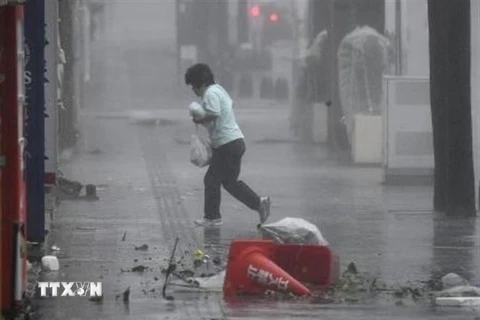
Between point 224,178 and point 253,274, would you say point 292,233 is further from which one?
point 224,178

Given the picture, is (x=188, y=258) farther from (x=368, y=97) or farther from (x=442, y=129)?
(x=368, y=97)

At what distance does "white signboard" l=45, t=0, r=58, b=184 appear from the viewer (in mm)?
14383

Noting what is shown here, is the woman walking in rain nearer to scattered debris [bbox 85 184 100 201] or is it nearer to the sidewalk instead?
the sidewalk

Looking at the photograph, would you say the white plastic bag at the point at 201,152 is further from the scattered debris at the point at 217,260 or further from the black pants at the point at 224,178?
the scattered debris at the point at 217,260

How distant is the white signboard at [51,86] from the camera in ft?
47.2

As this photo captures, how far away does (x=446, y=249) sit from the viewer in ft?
47.3

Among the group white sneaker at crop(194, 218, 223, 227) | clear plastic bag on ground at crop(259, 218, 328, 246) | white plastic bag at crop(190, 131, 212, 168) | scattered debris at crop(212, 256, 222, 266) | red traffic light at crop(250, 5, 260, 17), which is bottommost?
white sneaker at crop(194, 218, 223, 227)

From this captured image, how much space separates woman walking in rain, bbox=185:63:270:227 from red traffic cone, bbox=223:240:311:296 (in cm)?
465

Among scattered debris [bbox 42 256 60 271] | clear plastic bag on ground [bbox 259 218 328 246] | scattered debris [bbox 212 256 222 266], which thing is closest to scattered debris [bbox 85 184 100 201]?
scattered debris [bbox 212 256 222 266]

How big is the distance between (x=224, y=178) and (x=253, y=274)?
4.93 metres

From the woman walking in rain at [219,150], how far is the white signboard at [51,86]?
173cm

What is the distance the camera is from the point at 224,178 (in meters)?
16.2

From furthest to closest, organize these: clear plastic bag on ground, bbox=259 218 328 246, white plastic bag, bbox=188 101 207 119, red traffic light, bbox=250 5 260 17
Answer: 1. red traffic light, bbox=250 5 260 17
2. white plastic bag, bbox=188 101 207 119
3. clear plastic bag on ground, bbox=259 218 328 246

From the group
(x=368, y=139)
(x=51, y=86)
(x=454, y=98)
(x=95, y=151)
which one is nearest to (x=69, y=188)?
(x=51, y=86)
